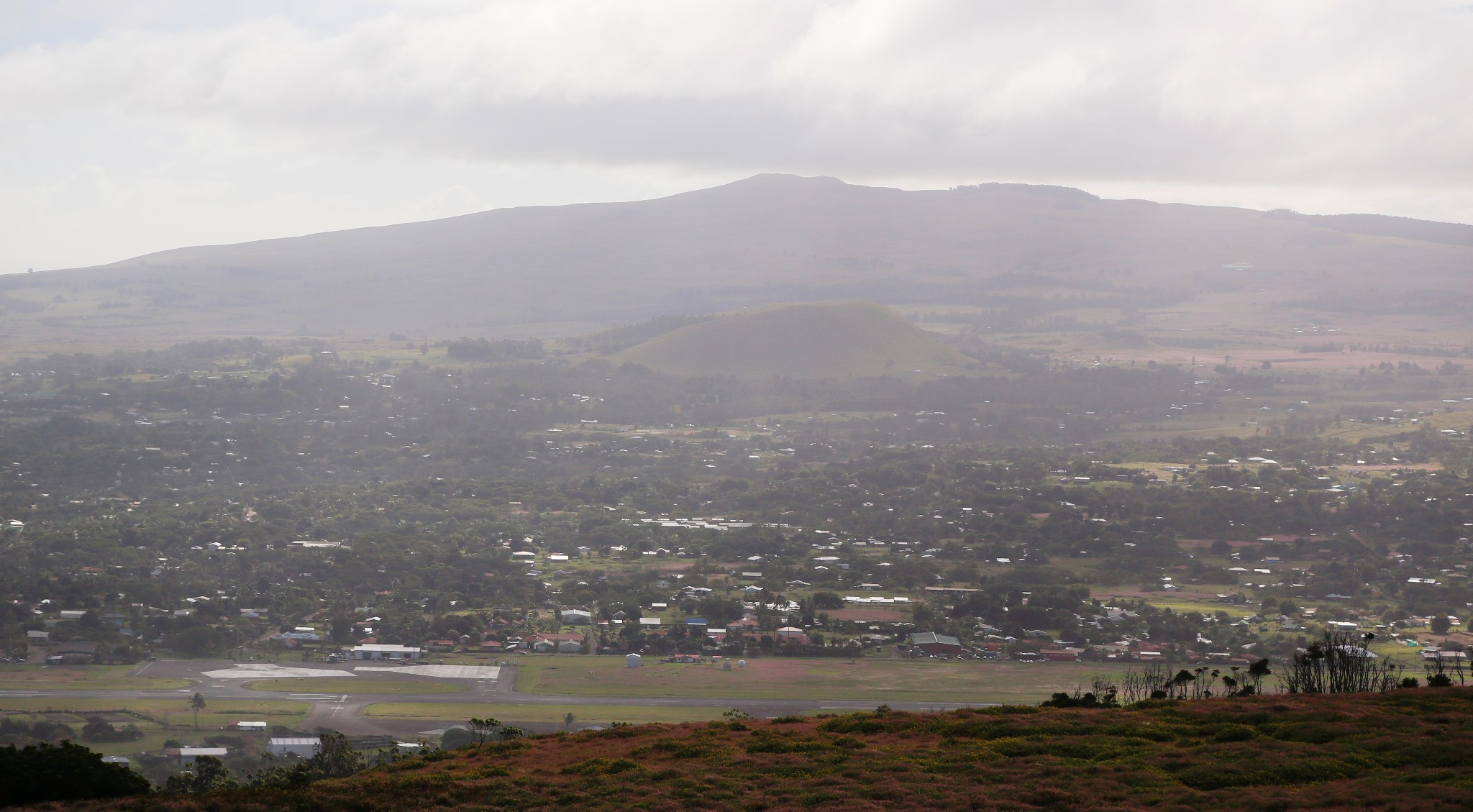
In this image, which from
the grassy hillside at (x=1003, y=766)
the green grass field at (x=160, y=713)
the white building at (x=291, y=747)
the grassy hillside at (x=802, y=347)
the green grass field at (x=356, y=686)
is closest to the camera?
the grassy hillside at (x=1003, y=766)

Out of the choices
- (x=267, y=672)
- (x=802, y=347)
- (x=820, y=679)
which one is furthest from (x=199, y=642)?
(x=802, y=347)

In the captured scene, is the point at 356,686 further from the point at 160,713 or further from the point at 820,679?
the point at 820,679

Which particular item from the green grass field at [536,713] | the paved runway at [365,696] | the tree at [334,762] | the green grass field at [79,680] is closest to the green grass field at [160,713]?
the paved runway at [365,696]

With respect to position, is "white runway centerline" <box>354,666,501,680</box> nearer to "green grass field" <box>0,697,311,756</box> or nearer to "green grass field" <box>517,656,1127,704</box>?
"green grass field" <box>517,656,1127,704</box>

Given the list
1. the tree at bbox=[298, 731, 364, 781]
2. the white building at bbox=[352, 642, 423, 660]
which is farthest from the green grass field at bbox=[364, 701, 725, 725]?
the tree at bbox=[298, 731, 364, 781]

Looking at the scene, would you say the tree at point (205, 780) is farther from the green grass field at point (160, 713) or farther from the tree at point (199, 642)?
the tree at point (199, 642)

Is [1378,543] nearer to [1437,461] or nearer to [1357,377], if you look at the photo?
[1437,461]

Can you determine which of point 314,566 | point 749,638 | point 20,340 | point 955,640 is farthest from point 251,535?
point 20,340
